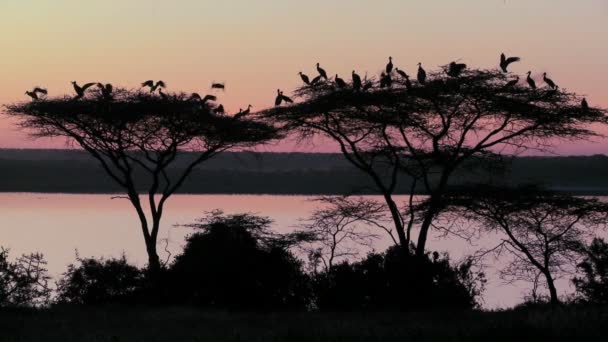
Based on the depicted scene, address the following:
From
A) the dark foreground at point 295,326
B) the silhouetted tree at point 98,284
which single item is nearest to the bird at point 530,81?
the dark foreground at point 295,326

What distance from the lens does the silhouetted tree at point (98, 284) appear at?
2939 cm

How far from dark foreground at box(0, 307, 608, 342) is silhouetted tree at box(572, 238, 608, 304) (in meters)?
5.43

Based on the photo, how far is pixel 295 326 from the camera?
20344 mm

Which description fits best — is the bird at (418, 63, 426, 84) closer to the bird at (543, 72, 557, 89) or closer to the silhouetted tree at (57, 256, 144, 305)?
the bird at (543, 72, 557, 89)

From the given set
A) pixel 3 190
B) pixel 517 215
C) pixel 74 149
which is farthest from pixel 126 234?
pixel 3 190

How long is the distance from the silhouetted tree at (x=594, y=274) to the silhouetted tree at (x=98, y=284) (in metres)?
13.5

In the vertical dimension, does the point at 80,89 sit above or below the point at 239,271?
above

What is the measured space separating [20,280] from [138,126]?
9554mm

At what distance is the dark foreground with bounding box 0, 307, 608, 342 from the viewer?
1639 centimetres

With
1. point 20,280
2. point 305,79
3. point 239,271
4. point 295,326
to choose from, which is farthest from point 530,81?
point 20,280

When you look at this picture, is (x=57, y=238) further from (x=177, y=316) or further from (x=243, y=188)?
(x=243, y=188)

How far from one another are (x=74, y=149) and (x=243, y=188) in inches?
4472

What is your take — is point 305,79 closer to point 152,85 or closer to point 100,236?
point 152,85

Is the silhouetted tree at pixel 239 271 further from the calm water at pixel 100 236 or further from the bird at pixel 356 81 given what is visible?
the bird at pixel 356 81
